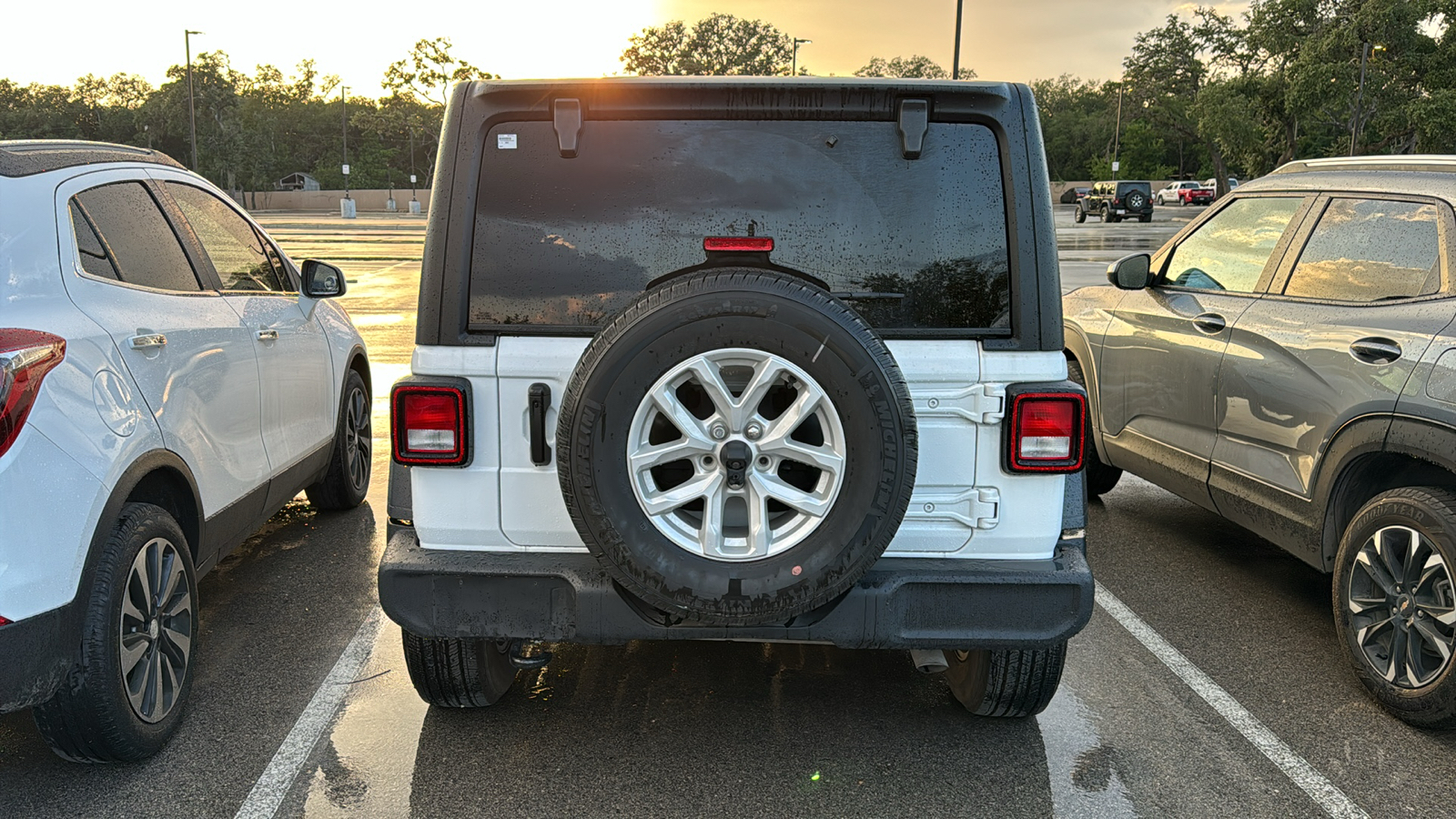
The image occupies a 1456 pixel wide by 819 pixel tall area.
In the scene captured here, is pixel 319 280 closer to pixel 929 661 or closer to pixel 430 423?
pixel 430 423

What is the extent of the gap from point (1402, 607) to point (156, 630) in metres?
4.01

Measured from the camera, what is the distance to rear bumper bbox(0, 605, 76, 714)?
2.80 metres

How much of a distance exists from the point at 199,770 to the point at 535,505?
4.36 ft

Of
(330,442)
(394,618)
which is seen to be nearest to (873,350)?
(394,618)

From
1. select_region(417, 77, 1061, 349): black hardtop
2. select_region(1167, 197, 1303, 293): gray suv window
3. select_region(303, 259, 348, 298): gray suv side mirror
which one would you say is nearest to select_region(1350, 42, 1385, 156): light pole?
select_region(1167, 197, 1303, 293): gray suv window

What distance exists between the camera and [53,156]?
3709 mm

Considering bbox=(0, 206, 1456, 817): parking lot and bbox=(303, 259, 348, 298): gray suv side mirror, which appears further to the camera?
bbox=(303, 259, 348, 298): gray suv side mirror

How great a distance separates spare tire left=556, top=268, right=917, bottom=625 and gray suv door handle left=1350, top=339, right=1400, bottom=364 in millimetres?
2230

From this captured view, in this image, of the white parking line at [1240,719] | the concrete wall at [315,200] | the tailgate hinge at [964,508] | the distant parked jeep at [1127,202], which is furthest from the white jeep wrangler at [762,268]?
the concrete wall at [315,200]

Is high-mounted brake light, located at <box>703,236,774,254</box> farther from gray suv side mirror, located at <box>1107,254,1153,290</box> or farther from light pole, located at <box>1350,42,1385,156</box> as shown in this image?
light pole, located at <box>1350,42,1385,156</box>

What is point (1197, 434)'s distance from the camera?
5.08m

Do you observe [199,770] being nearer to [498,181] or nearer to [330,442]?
[498,181]

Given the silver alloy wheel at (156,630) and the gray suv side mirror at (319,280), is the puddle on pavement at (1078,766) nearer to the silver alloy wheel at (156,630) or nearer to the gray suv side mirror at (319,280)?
the silver alloy wheel at (156,630)

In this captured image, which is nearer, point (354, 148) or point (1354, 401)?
point (1354, 401)
